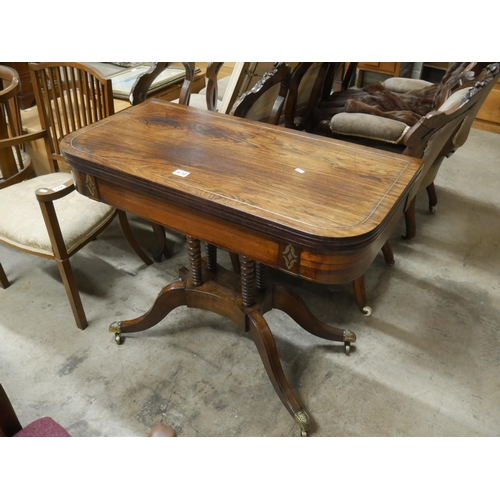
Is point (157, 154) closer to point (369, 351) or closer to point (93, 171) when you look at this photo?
point (93, 171)

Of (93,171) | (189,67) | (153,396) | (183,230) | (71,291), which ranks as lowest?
(153,396)

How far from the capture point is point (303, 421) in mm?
1398

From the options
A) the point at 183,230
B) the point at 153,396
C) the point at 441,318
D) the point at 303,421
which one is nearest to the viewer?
the point at 183,230

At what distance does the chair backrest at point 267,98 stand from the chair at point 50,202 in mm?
A: 544

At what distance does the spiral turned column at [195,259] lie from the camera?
4.77 feet

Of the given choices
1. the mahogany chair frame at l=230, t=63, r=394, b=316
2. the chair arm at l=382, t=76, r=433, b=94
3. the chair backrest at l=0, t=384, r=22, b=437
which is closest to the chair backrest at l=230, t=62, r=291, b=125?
the mahogany chair frame at l=230, t=63, r=394, b=316

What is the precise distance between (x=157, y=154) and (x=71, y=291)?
711mm

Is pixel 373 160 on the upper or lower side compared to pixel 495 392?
upper

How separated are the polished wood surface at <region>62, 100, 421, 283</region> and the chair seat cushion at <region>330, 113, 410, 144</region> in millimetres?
582

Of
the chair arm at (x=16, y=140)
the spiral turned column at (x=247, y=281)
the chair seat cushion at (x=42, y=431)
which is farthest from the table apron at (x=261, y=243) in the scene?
the chair arm at (x=16, y=140)

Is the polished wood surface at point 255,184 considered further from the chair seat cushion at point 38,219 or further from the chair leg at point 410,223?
the chair leg at point 410,223

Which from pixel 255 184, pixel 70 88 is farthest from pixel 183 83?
pixel 255 184

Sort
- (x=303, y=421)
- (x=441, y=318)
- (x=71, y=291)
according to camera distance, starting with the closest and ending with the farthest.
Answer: (x=303, y=421) → (x=71, y=291) → (x=441, y=318)
